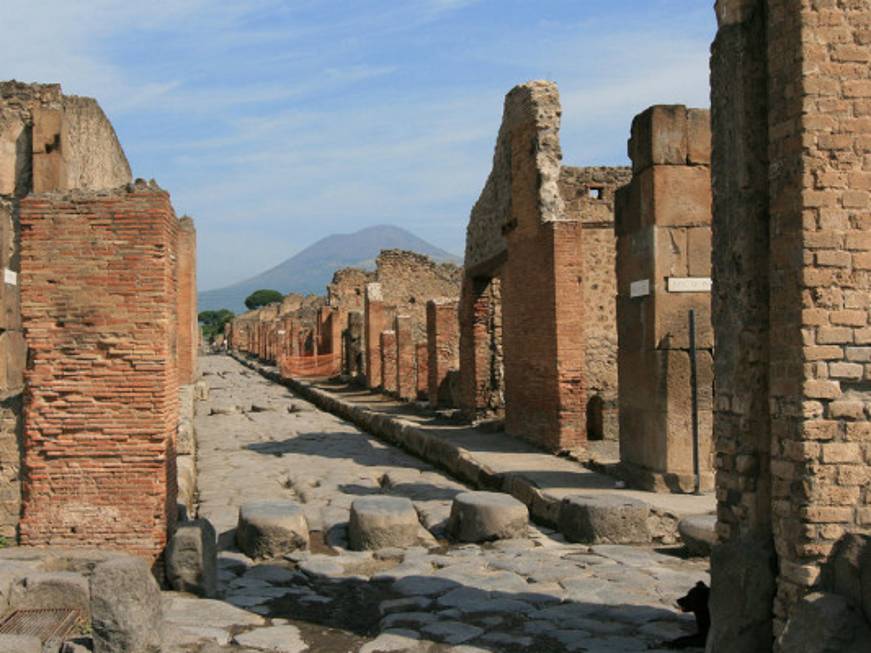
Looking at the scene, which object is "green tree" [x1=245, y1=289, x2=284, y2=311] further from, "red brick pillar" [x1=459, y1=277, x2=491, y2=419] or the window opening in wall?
the window opening in wall

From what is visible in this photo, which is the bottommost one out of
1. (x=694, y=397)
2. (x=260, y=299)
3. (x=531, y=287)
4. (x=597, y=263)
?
(x=694, y=397)

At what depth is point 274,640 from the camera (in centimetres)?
523

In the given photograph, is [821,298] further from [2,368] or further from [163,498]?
[2,368]

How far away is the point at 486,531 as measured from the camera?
7793 mm

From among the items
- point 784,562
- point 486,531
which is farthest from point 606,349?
point 784,562

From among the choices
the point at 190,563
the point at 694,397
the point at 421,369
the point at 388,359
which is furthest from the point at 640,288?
the point at 388,359

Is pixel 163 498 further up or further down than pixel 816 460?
further down

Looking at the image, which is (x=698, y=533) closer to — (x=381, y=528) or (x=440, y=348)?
(x=381, y=528)

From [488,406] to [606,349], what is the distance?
119 inches

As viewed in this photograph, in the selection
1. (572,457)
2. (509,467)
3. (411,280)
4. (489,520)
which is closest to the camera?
(489,520)

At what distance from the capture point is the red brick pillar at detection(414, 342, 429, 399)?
20938 millimetres

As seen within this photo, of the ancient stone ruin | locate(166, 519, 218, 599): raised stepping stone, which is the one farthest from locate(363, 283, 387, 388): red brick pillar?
locate(166, 519, 218, 599): raised stepping stone

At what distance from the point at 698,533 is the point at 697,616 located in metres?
2.07

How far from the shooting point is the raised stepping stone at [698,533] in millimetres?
6953
